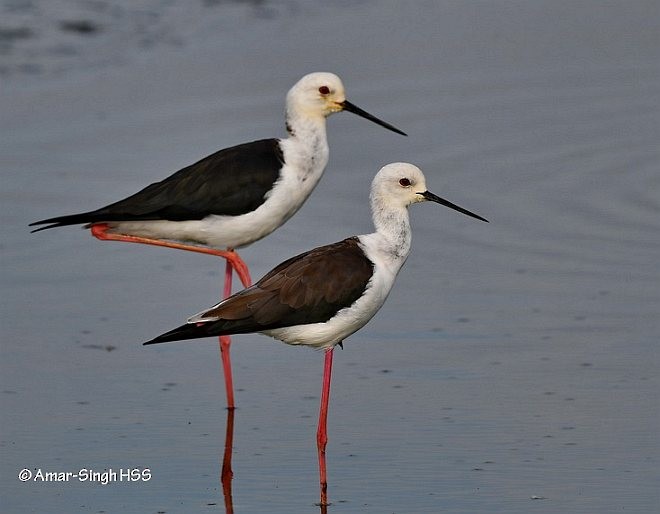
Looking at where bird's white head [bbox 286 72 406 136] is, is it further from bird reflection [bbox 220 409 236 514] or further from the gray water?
bird reflection [bbox 220 409 236 514]

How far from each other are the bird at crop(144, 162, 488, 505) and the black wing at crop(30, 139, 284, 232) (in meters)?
1.11

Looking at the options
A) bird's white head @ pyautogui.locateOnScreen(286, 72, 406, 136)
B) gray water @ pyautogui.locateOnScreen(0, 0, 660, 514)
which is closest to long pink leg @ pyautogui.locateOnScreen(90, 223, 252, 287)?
gray water @ pyautogui.locateOnScreen(0, 0, 660, 514)

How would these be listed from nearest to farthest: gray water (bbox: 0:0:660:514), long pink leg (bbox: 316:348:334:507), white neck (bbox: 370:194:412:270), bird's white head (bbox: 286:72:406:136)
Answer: long pink leg (bbox: 316:348:334:507) → gray water (bbox: 0:0:660:514) → white neck (bbox: 370:194:412:270) → bird's white head (bbox: 286:72:406:136)

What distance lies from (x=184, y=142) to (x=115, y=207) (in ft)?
10.1

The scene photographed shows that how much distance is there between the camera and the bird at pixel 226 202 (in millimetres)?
8438

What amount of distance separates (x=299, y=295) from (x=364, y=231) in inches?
116

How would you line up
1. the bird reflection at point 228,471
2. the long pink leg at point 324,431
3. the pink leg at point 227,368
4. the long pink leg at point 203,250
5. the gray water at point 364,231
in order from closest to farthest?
the bird reflection at point 228,471, the long pink leg at point 324,431, the gray water at point 364,231, the pink leg at point 227,368, the long pink leg at point 203,250

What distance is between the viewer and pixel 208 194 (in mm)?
8430

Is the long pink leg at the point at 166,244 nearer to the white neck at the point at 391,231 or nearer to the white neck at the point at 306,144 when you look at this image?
the white neck at the point at 306,144

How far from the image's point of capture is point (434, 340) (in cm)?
843

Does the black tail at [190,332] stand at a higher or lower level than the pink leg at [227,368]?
higher

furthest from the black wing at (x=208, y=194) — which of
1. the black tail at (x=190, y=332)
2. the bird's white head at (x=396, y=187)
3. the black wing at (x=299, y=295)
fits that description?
the black tail at (x=190, y=332)

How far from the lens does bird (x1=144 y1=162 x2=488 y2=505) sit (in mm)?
7027

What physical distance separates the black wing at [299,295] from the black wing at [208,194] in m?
1.16
